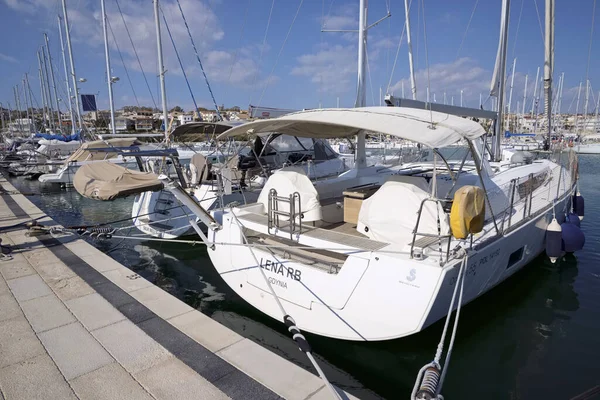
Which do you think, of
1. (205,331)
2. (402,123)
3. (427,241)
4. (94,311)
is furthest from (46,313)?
(402,123)

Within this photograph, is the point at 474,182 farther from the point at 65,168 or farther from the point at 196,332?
the point at 65,168

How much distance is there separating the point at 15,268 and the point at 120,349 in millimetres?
3826

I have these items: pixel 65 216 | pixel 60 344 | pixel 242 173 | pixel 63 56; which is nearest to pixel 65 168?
pixel 65 216

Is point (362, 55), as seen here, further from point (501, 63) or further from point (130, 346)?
point (130, 346)

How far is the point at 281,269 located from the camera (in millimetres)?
4625

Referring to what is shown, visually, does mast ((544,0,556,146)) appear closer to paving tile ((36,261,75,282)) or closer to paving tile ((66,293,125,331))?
paving tile ((66,293,125,331))

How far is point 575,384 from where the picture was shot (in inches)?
164

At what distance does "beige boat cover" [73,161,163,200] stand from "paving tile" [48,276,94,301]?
1.31 m

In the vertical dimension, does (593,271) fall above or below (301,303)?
below

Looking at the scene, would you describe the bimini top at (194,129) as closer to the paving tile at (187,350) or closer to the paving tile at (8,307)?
the paving tile at (8,307)

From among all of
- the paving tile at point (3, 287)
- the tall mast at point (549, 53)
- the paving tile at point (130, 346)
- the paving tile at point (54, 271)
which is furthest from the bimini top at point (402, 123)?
the tall mast at point (549, 53)

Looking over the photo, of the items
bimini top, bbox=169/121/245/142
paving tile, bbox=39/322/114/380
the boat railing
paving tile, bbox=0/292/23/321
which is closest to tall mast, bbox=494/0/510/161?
the boat railing

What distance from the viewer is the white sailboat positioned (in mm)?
3748

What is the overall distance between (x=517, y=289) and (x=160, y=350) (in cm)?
625
